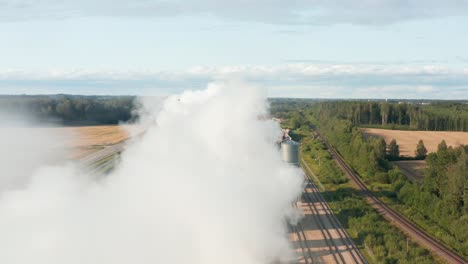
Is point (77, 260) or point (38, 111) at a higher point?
point (38, 111)

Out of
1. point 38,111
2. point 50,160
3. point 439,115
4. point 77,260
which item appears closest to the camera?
point 77,260

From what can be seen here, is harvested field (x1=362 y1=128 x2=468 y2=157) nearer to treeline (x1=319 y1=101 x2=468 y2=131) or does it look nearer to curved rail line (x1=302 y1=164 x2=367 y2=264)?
treeline (x1=319 y1=101 x2=468 y2=131)

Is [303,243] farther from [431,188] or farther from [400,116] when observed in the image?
[400,116]

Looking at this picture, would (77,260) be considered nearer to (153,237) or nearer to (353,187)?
(153,237)

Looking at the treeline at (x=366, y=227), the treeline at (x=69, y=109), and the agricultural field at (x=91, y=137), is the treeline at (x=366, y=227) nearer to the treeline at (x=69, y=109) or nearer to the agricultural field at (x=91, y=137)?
the treeline at (x=69, y=109)

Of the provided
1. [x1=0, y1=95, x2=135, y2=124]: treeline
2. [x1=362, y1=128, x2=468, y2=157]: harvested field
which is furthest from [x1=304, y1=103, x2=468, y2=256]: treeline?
[x1=0, y1=95, x2=135, y2=124]: treeline

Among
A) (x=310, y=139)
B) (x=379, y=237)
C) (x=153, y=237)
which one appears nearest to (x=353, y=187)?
(x=379, y=237)
